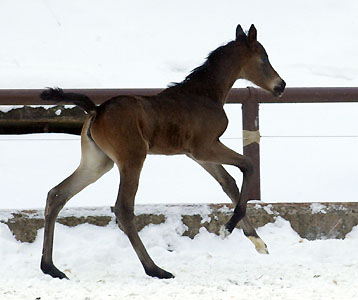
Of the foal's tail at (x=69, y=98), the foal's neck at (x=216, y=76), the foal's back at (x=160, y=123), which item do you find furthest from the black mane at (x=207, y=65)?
the foal's tail at (x=69, y=98)

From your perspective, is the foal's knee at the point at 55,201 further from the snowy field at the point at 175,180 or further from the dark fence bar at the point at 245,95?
the dark fence bar at the point at 245,95

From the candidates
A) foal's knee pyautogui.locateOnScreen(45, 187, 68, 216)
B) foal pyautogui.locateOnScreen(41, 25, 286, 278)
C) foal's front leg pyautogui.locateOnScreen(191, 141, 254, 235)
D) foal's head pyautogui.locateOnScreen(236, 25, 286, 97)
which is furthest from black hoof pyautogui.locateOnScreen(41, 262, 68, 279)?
foal's head pyautogui.locateOnScreen(236, 25, 286, 97)

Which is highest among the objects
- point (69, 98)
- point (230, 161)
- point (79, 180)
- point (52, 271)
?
point (69, 98)

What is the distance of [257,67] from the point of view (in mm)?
5848

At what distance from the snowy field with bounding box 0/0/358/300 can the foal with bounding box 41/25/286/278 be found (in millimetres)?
345

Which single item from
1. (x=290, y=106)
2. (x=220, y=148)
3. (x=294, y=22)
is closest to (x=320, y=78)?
(x=290, y=106)

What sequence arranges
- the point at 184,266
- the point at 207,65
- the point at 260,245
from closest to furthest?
the point at 184,266
the point at 260,245
the point at 207,65

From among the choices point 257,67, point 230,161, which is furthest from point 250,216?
point 257,67

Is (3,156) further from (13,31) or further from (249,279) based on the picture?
(13,31)

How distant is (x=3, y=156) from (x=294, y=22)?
15307 mm

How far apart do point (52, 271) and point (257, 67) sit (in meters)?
2.19

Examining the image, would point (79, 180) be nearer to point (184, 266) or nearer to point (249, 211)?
point (184, 266)

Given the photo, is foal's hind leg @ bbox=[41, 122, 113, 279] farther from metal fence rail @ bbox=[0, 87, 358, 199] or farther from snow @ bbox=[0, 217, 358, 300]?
metal fence rail @ bbox=[0, 87, 358, 199]

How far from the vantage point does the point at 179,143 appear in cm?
539
